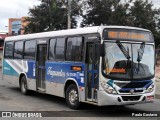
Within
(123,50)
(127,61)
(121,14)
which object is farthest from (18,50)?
(121,14)

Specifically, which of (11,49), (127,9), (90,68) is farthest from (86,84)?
(127,9)

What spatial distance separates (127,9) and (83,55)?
95.1 ft

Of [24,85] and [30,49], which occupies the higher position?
[30,49]

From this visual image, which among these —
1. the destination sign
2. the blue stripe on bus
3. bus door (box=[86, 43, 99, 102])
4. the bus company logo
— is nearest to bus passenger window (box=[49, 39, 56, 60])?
the blue stripe on bus

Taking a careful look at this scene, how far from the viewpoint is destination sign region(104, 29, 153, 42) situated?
1144cm

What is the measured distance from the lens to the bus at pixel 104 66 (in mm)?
11180

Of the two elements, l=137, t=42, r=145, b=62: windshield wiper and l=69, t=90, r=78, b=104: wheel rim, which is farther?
l=69, t=90, r=78, b=104: wheel rim

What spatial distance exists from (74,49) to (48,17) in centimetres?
Result: 2934

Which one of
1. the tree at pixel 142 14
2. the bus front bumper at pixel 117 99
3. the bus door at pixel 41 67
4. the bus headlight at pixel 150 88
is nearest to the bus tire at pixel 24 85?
the bus door at pixel 41 67

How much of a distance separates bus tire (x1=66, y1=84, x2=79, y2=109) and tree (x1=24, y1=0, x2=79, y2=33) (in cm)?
2766

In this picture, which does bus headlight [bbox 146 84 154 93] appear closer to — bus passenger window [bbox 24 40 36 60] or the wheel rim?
the wheel rim

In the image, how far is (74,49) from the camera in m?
12.7

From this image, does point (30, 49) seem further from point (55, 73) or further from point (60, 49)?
point (60, 49)

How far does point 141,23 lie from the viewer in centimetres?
4025
